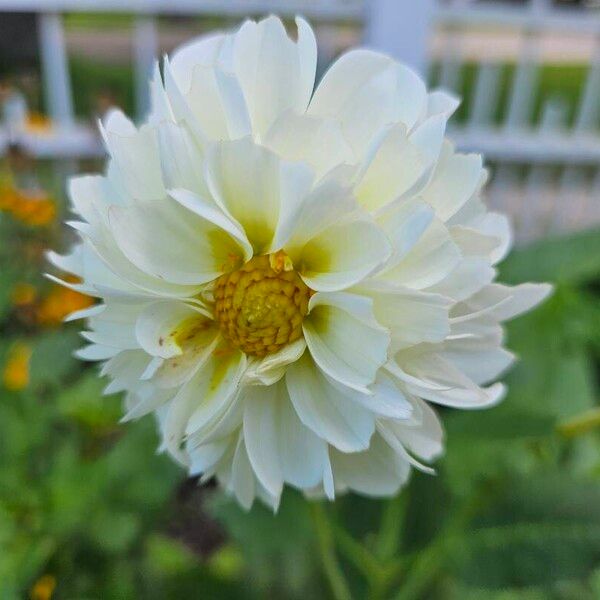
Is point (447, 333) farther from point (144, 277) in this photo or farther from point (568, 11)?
point (568, 11)

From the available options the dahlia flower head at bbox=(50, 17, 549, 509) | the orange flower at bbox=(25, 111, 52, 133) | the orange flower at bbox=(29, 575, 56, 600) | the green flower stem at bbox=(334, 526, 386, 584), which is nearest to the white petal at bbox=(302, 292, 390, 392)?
the dahlia flower head at bbox=(50, 17, 549, 509)

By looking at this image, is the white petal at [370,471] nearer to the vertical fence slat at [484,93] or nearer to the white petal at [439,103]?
the white petal at [439,103]

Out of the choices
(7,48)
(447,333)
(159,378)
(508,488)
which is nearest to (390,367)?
(447,333)

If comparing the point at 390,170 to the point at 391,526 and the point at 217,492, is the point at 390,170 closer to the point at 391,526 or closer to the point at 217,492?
the point at 391,526

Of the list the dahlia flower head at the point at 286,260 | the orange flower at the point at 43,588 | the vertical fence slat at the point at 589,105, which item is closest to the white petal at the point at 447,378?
the dahlia flower head at the point at 286,260

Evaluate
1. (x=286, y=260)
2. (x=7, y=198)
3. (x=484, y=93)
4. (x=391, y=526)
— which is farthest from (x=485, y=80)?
(x=286, y=260)
